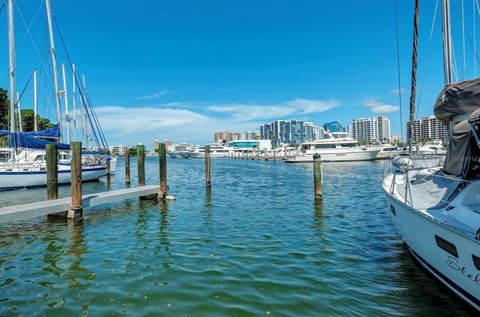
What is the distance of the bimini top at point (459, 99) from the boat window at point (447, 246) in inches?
110

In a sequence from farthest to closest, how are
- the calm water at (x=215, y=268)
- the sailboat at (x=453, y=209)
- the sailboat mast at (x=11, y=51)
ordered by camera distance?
the sailboat mast at (x=11, y=51) < the calm water at (x=215, y=268) < the sailboat at (x=453, y=209)

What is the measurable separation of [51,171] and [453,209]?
13667 mm

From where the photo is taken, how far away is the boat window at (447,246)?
4817 millimetres

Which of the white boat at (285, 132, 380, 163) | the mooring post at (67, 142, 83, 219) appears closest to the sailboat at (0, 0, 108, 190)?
the mooring post at (67, 142, 83, 219)

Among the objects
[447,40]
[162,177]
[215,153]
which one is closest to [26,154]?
[162,177]

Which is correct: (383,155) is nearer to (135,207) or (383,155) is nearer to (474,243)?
(135,207)

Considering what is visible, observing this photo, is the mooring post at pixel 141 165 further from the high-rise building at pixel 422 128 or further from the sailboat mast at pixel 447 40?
the sailboat mast at pixel 447 40

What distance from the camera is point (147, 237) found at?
33.1ft

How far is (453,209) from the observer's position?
19.4 ft

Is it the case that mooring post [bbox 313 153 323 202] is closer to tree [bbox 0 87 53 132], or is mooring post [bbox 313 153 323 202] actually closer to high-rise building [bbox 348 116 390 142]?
tree [bbox 0 87 53 132]

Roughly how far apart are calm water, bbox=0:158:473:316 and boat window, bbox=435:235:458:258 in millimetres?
1010

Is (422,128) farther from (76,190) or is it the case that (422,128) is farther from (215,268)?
(76,190)

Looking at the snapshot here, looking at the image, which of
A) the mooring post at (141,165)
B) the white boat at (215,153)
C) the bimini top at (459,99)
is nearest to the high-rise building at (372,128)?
the white boat at (215,153)

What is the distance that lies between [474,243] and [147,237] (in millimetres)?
8233
